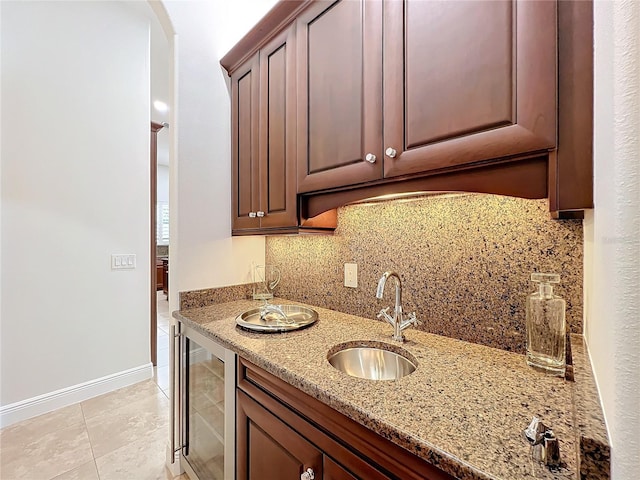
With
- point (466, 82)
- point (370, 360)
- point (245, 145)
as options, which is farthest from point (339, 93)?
point (370, 360)

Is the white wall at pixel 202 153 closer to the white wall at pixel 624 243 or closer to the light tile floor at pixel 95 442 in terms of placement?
the light tile floor at pixel 95 442

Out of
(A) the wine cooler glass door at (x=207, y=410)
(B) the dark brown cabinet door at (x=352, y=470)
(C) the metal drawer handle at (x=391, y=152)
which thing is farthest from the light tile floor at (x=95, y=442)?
(C) the metal drawer handle at (x=391, y=152)

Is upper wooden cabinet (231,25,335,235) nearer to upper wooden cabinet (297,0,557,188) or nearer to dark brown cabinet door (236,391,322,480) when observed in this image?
upper wooden cabinet (297,0,557,188)

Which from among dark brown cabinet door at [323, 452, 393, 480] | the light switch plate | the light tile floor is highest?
the light switch plate

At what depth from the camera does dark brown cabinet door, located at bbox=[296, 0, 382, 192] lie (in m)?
0.98

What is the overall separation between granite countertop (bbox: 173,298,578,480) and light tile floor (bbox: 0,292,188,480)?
122 cm

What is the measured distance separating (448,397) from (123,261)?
107 inches

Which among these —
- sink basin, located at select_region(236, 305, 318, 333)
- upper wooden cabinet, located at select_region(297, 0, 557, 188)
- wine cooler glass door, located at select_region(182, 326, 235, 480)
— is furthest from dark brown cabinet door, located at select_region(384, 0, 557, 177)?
wine cooler glass door, located at select_region(182, 326, 235, 480)

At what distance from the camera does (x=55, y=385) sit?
214 centimetres

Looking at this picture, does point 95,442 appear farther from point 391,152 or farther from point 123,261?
point 391,152

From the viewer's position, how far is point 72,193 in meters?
2.22

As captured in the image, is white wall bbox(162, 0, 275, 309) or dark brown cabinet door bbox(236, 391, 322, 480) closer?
dark brown cabinet door bbox(236, 391, 322, 480)

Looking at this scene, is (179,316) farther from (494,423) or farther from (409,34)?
(409,34)

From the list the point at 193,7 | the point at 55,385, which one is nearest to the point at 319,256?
the point at 193,7
